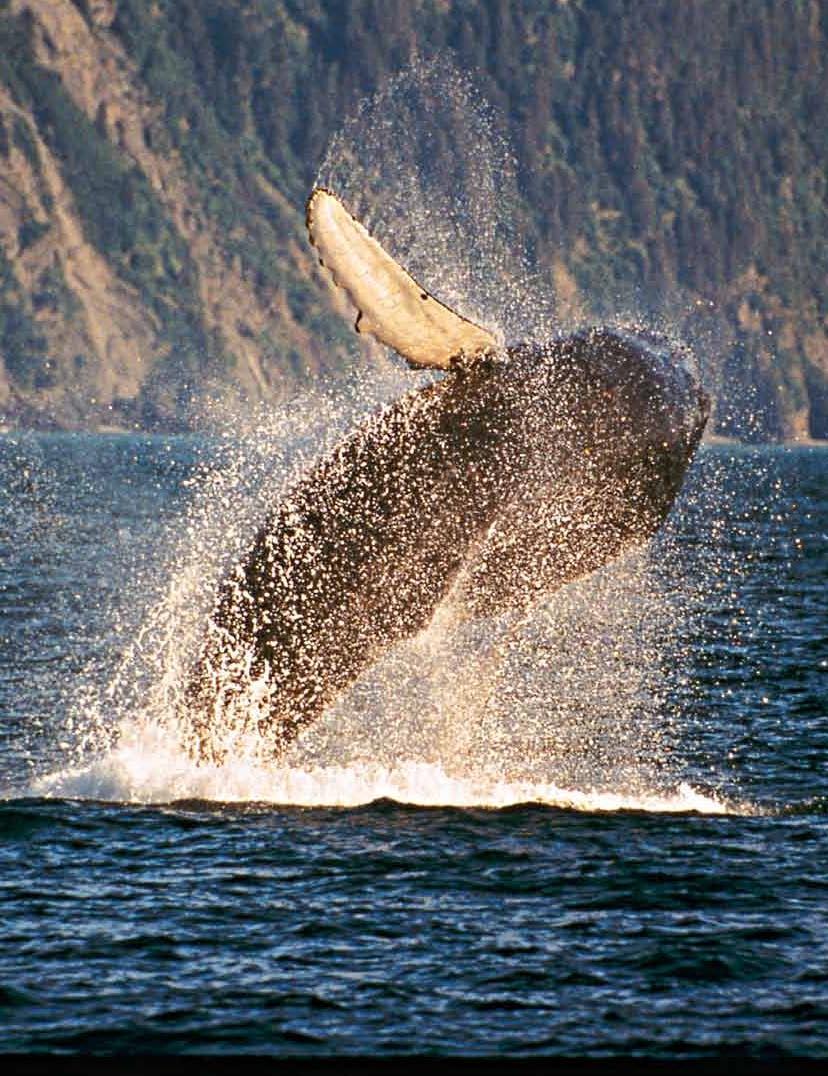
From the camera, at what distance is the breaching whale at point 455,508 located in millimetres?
15938

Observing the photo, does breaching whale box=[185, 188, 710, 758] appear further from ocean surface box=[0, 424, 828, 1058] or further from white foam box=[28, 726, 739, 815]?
white foam box=[28, 726, 739, 815]

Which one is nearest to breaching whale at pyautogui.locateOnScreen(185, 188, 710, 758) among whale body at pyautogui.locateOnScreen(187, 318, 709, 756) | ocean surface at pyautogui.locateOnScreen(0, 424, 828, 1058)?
whale body at pyautogui.locateOnScreen(187, 318, 709, 756)

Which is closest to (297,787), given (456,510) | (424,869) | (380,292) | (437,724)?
(424,869)

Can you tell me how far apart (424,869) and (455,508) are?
301cm

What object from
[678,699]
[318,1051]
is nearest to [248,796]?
[318,1051]

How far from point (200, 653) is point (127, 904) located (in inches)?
106

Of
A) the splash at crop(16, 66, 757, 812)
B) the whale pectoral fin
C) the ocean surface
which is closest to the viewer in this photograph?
the ocean surface

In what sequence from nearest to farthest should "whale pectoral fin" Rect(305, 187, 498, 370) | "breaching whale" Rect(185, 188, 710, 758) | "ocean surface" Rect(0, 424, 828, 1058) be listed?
"ocean surface" Rect(0, 424, 828, 1058) < "whale pectoral fin" Rect(305, 187, 498, 370) < "breaching whale" Rect(185, 188, 710, 758)

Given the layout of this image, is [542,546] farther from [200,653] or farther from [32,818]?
[32,818]

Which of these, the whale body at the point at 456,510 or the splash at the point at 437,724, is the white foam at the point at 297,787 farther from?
the whale body at the point at 456,510

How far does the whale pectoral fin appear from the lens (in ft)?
46.6

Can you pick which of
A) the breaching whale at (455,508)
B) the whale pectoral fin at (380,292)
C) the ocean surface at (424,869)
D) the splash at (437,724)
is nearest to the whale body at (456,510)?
the breaching whale at (455,508)

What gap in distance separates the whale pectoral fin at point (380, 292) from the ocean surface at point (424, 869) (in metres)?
2.89

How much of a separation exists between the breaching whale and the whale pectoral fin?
0.21 meters
